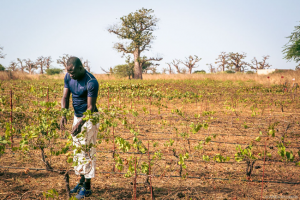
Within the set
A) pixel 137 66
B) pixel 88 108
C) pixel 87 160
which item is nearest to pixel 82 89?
pixel 88 108

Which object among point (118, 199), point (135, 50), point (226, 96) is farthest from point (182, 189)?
point (135, 50)

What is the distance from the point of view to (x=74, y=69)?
95.3 inches

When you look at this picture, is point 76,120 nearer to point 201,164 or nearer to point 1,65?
point 201,164

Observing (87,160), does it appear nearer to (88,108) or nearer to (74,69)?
(88,108)

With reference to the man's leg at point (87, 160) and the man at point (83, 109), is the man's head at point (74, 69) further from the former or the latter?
the man's leg at point (87, 160)

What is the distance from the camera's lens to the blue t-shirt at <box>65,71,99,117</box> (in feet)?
7.98

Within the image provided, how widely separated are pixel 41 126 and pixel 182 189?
5.85 ft

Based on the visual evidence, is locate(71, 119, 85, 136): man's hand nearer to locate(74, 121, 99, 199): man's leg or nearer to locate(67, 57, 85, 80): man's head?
locate(74, 121, 99, 199): man's leg

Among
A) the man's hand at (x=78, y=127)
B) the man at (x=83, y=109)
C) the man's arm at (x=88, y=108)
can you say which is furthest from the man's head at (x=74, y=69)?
the man's hand at (x=78, y=127)

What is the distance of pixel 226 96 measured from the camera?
11.9 m

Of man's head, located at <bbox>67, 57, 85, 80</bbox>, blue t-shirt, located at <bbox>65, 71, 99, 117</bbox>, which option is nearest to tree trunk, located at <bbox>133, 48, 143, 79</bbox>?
blue t-shirt, located at <bbox>65, 71, 99, 117</bbox>

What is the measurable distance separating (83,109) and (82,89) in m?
0.22

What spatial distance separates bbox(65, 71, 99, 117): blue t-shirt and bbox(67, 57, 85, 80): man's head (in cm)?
7

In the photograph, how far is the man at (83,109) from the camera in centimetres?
243
